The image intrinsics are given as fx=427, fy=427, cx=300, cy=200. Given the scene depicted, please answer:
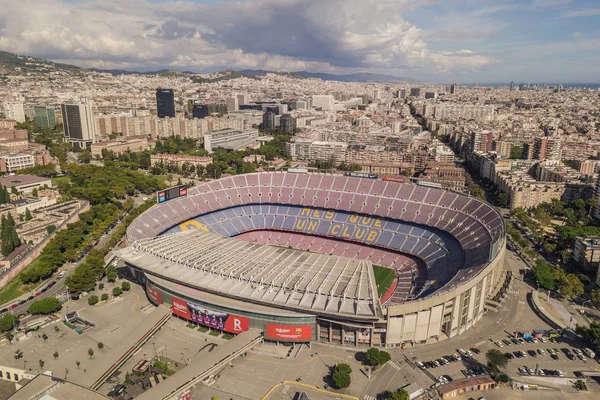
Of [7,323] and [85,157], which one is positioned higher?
[85,157]

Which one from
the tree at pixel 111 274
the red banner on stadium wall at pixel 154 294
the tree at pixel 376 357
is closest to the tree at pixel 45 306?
the tree at pixel 111 274

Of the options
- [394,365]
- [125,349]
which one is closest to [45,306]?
[125,349]

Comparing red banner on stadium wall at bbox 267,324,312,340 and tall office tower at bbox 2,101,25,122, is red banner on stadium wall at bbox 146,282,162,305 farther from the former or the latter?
tall office tower at bbox 2,101,25,122

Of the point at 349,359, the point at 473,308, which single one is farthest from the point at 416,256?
the point at 349,359

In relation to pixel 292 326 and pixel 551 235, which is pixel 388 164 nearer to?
pixel 551 235

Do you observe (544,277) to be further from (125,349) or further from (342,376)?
(125,349)

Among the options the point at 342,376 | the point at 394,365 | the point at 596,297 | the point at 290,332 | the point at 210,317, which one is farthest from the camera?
the point at 596,297
